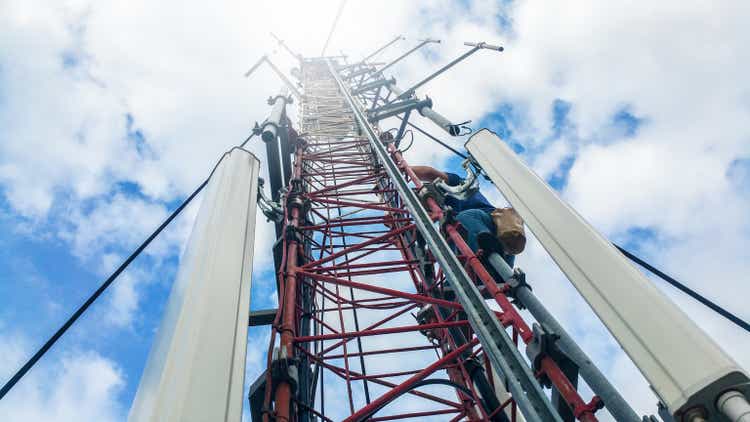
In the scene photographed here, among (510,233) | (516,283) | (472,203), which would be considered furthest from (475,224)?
(516,283)

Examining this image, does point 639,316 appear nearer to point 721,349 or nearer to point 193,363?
point 721,349

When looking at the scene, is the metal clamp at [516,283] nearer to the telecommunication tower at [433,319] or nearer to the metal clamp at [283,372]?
the telecommunication tower at [433,319]

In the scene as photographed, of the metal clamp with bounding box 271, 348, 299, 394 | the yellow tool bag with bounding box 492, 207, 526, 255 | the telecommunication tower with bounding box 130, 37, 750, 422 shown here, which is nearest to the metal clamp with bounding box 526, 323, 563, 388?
the telecommunication tower with bounding box 130, 37, 750, 422

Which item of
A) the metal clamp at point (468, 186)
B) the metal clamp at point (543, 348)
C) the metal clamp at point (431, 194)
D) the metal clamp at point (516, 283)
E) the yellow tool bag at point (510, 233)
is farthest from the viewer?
the metal clamp at point (431, 194)

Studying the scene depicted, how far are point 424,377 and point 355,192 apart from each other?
13.6 feet

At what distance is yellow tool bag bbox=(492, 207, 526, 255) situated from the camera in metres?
4.65

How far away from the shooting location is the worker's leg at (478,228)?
4.67 m

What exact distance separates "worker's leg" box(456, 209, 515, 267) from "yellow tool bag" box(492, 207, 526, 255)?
0.21 ft

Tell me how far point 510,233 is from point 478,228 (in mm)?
327

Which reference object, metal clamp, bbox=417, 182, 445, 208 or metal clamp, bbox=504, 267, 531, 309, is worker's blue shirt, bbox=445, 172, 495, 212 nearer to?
metal clamp, bbox=417, 182, 445, 208

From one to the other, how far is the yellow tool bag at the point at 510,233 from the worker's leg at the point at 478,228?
6 cm

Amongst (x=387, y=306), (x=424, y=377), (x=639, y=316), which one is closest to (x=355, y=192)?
(x=387, y=306)

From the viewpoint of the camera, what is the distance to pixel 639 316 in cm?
215

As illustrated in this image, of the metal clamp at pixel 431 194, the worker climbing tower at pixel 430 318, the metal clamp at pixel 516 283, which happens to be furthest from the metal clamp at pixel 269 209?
the metal clamp at pixel 516 283
